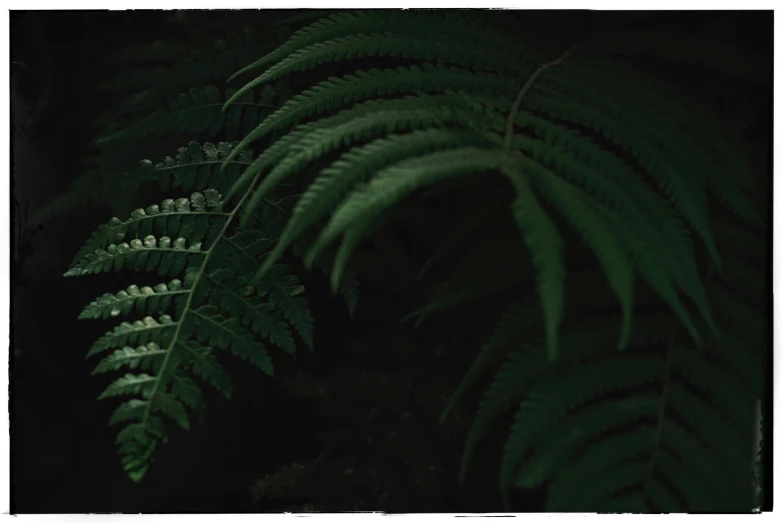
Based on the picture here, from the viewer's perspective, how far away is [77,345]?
1.07 metres

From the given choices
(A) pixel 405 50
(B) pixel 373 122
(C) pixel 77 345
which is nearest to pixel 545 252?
(B) pixel 373 122

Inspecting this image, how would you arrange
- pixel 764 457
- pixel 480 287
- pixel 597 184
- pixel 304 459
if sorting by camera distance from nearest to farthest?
pixel 597 184
pixel 480 287
pixel 764 457
pixel 304 459

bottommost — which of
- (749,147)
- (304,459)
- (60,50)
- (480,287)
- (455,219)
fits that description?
(304,459)

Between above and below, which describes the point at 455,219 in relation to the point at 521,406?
above

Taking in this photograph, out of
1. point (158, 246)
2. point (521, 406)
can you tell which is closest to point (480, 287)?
point (521, 406)

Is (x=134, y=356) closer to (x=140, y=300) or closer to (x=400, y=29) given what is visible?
(x=140, y=300)

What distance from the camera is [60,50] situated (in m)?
1.07

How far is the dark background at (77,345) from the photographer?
1041 millimetres

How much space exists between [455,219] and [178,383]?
1.37ft

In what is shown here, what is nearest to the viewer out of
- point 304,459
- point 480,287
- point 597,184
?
point 597,184

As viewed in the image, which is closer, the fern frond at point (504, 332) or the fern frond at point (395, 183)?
the fern frond at point (395, 183)

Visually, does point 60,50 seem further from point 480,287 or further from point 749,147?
point 749,147

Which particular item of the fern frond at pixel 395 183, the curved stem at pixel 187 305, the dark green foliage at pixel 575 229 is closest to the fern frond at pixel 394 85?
the dark green foliage at pixel 575 229

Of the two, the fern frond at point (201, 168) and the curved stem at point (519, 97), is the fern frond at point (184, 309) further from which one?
the curved stem at point (519, 97)
